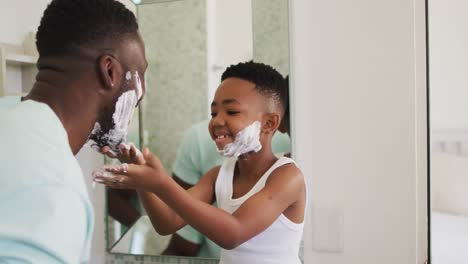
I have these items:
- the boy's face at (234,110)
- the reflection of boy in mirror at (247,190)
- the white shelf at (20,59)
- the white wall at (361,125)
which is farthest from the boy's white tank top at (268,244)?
the white shelf at (20,59)

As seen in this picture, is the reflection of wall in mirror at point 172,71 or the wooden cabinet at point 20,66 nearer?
the wooden cabinet at point 20,66

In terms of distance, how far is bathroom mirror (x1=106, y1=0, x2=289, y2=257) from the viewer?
0.96 m

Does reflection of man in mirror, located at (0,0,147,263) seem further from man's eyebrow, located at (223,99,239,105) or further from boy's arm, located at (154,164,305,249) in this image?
man's eyebrow, located at (223,99,239,105)

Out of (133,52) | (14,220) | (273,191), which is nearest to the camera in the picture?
(14,220)

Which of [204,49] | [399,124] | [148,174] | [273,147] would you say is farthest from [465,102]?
[148,174]

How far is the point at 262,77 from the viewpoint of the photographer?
0.81 m

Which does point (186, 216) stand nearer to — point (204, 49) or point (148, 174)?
point (148, 174)

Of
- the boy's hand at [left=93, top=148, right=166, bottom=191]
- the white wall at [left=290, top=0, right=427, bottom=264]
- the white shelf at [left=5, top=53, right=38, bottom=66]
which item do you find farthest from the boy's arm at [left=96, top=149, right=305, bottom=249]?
the white shelf at [left=5, top=53, right=38, bottom=66]

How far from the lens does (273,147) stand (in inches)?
36.7

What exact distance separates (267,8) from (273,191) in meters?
0.46

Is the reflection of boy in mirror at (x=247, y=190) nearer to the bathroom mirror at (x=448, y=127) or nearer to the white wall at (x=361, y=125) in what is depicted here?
the white wall at (x=361, y=125)

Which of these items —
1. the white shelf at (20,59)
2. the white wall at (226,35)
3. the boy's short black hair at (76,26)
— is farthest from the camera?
the white wall at (226,35)

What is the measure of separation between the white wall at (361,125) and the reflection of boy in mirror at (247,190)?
0.14m

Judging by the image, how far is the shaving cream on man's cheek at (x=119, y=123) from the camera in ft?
1.76
